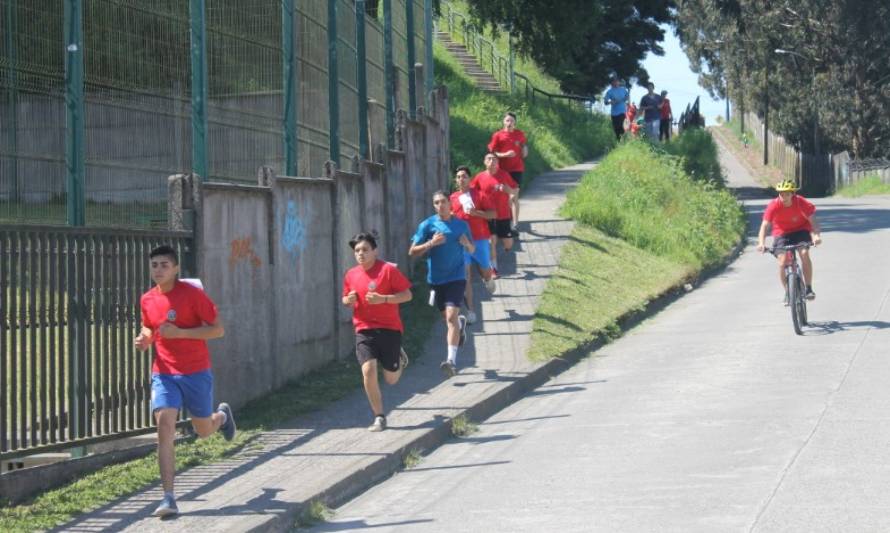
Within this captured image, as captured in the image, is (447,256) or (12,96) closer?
(12,96)

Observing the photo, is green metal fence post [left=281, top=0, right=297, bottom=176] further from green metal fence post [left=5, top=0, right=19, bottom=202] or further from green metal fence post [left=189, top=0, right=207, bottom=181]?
green metal fence post [left=5, top=0, right=19, bottom=202]

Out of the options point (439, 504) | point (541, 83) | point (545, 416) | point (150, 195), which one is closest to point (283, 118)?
point (150, 195)

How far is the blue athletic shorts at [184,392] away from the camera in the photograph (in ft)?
30.2

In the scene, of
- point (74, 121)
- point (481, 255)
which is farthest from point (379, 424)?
point (481, 255)

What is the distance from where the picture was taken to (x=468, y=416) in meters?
12.7

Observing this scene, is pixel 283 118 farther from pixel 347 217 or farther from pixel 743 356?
pixel 743 356

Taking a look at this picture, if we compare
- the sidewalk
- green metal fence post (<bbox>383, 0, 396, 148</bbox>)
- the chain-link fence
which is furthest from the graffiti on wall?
green metal fence post (<bbox>383, 0, 396, 148</bbox>)

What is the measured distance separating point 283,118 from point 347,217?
188 centimetres

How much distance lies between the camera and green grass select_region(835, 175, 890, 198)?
185 ft

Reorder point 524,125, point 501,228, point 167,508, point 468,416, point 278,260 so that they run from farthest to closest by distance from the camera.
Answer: point 524,125 < point 501,228 < point 278,260 < point 468,416 < point 167,508

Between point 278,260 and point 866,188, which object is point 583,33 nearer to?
point 866,188

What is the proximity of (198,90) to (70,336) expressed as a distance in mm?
3221

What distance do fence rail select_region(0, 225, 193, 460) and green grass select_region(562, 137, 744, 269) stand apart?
15.0 meters

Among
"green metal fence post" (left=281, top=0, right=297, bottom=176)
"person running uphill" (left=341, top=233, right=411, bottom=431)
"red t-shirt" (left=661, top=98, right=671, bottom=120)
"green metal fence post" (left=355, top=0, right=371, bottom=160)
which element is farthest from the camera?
"red t-shirt" (left=661, top=98, right=671, bottom=120)
